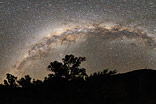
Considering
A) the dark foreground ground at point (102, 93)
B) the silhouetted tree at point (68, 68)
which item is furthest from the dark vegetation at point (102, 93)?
the silhouetted tree at point (68, 68)

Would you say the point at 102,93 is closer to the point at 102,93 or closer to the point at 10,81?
the point at 102,93

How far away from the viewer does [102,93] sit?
917 centimetres

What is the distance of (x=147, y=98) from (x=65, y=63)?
925 cm

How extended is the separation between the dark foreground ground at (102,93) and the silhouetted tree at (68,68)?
529 cm

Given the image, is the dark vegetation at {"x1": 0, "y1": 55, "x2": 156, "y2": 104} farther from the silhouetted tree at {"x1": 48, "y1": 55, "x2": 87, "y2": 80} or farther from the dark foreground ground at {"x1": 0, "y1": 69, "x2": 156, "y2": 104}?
the silhouetted tree at {"x1": 48, "y1": 55, "x2": 87, "y2": 80}

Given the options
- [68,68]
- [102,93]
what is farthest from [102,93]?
[68,68]

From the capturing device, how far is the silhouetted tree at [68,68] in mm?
15588

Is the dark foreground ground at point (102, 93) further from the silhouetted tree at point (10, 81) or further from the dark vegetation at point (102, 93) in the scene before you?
the silhouetted tree at point (10, 81)

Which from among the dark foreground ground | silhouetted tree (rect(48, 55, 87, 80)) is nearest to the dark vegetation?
the dark foreground ground

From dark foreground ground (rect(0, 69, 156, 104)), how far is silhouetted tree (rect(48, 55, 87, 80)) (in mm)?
5286

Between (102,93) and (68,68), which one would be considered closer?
(102,93)

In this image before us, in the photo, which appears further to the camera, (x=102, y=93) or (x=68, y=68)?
(x=68, y=68)

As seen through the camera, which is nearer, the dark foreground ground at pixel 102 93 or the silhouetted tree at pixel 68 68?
the dark foreground ground at pixel 102 93

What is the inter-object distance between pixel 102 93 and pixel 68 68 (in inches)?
291
